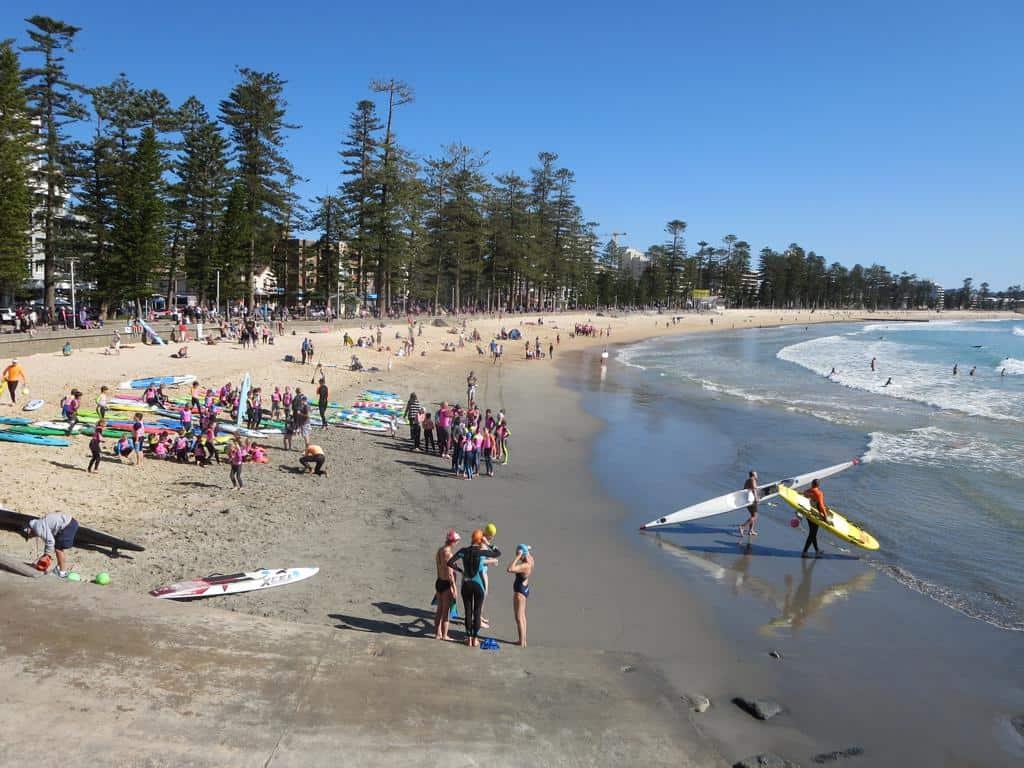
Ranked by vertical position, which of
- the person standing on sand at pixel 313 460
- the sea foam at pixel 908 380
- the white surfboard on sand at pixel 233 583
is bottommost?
the white surfboard on sand at pixel 233 583

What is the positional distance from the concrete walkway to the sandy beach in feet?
1.78

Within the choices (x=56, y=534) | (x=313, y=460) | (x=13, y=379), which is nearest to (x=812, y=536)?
(x=313, y=460)

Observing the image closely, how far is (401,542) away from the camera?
11.2 m

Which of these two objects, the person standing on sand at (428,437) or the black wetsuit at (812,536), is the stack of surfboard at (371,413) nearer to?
the person standing on sand at (428,437)

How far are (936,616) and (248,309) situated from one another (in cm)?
4452

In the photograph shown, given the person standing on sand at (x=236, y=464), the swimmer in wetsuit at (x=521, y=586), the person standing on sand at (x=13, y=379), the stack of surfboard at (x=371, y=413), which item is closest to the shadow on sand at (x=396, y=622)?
the swimmer in wetsuit at (x=521, y=586)

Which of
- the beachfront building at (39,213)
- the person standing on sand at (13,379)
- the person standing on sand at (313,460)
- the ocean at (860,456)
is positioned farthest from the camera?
the beachfront building at (39,213)

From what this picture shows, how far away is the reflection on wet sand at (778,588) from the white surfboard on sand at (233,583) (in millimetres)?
6458

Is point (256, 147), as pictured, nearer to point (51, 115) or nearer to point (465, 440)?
point (51, 115)

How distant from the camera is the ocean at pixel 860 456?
1159 centimetres

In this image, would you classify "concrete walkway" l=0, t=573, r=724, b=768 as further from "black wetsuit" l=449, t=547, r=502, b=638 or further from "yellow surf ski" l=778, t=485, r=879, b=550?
"yellow surf ski" l=778, t=485, r=879, b=550

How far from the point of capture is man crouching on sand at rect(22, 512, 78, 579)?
830 centimetres

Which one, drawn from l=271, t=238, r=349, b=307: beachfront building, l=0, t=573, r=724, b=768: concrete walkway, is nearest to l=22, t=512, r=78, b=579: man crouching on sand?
l=0, t=573, r=724, b=768: concrete walkway

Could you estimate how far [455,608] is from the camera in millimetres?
8547
